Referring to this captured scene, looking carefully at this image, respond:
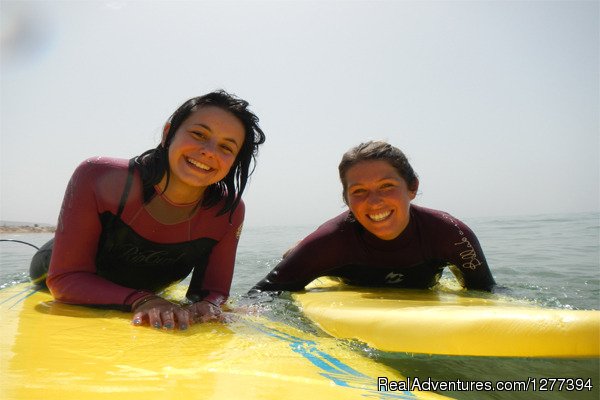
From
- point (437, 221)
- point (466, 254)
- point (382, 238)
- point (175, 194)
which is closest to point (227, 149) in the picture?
point (175, 194)

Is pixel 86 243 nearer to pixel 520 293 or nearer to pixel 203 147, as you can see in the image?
pixel 203 147

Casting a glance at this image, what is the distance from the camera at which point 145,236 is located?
2.25 metres

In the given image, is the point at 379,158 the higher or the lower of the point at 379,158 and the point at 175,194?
the higher

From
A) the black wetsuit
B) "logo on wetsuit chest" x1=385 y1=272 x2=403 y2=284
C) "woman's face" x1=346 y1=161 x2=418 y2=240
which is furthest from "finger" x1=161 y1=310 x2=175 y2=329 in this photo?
"logo on wetsuit chest" x1=385 y1=272 x2=403 y2=284

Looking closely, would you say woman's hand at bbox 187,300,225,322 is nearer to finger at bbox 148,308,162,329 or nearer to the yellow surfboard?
finger at bbox 148,308,162,329

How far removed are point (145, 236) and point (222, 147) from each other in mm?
617

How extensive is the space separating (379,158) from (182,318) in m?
1.57

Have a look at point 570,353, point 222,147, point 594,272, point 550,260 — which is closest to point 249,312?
point 222,147

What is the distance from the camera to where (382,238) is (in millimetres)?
2795

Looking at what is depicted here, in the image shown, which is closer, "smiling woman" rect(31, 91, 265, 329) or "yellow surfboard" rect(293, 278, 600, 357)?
"yellow surfboard" rect(293, 278, 600, 357)

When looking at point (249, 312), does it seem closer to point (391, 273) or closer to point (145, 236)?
point (145, 236)

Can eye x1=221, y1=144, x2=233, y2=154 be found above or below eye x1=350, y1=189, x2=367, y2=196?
above

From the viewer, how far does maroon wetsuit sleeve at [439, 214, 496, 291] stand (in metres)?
2.81

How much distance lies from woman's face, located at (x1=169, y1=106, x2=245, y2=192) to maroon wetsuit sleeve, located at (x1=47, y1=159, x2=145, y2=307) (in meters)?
0.38
